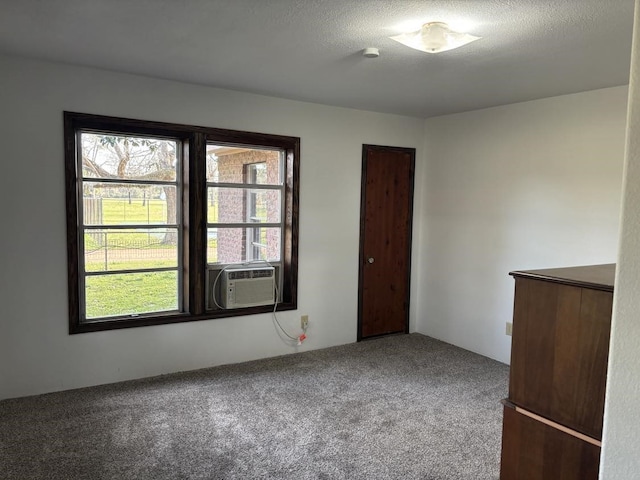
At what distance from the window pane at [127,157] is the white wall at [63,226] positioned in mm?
218

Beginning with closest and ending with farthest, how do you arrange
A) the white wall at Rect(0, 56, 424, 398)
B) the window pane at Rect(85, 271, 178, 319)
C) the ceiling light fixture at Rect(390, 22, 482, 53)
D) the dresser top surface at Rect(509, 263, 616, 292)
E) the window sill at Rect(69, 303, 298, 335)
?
the dresser top surface at Rect(509, 263, 616, 292)
the ceiling light fixture at Rect(390, 22, 482, 53)
the white wall at Rect(0, 56, 424, 398)
the window sill at Rect(69, 303, 298, 335)
the window pane at Rect(85, 271, 178, 319)

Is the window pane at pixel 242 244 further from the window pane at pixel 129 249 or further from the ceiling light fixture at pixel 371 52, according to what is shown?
the ceiling light fixture at pixel 371 52

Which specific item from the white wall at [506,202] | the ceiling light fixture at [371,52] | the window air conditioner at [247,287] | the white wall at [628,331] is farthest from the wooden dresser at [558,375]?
the window air conditioner at [247,287]

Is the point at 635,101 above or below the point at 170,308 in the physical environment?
above

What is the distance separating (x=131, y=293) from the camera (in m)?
3.68

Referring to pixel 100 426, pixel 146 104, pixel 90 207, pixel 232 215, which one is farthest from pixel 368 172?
pixel 100 426

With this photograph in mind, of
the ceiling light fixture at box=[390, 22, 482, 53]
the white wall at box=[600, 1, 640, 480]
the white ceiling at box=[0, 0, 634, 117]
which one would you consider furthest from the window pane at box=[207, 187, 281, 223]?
the white wall at box=[600, 1, 640, 480]

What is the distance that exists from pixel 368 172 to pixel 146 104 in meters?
2.17

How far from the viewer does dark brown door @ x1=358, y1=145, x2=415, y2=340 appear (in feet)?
15.5

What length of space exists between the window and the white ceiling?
0.53 meters

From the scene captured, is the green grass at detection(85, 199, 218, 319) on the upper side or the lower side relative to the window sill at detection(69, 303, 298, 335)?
upper

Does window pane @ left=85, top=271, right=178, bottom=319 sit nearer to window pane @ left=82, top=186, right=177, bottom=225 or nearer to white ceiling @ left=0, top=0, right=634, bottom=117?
window pane @ left=82, top=186, right=177, bottom=225

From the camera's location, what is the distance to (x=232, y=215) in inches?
161

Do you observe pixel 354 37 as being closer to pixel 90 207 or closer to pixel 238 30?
pixel 238 30
